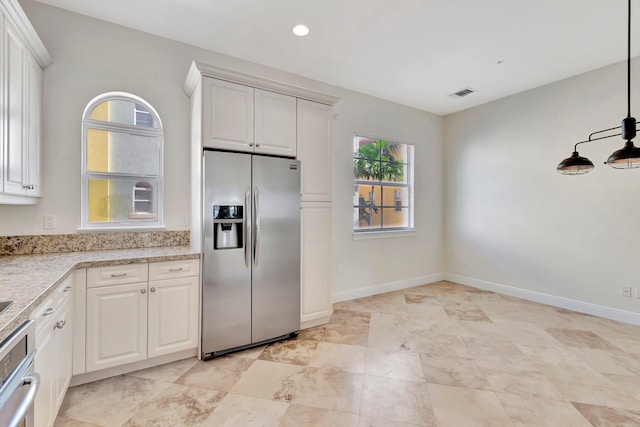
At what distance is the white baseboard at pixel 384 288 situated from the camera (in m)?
4.11

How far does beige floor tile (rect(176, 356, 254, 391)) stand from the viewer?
2193mm

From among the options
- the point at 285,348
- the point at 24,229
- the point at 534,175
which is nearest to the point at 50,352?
the point at 24,229

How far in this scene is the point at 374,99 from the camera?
4.43 m

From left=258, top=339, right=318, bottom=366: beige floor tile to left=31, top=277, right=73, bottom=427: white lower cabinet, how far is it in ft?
4.45

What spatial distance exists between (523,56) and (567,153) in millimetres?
1419

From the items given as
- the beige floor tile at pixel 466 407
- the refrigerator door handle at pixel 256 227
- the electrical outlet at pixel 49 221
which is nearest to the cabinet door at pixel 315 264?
the refrigerator door handle at pixel 256 227

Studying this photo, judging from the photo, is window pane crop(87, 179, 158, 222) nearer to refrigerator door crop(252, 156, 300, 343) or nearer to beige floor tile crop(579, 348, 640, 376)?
refrigerator door crop(252, 156, 300, 343)

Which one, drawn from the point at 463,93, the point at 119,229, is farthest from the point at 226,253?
the point at 463,93

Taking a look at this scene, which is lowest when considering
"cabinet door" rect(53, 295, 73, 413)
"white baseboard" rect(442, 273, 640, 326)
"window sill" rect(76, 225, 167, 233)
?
"white baseboard" rect(442, 273, 640, 326)

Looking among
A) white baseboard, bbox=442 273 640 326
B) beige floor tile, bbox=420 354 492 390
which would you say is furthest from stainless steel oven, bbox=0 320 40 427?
white baseboard, bbox=442 273 640 326

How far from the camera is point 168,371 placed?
2.36 metres

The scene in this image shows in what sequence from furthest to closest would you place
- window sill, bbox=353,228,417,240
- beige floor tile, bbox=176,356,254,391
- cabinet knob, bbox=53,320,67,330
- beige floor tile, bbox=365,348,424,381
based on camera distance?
window sill, bbox=353,228,417,240 → beige floor tile, bbox=365,348,424,381 → beige floor tile, bbox=176,356,254,391 → cabinet knob, bbox=53,320,67,330

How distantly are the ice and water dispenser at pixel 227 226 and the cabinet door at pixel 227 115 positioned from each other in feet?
1.85

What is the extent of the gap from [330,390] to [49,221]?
266 cm
